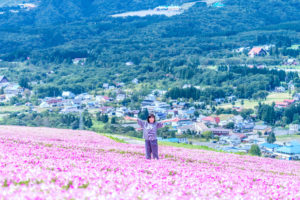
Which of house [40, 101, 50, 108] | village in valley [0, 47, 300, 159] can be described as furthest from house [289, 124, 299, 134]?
house [40, 101, 50, 108]

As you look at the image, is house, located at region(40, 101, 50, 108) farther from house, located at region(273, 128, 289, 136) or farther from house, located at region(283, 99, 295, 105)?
house, located at region(283, 99, 295, 105)

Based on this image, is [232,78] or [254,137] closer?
[254,137]

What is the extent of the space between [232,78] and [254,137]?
43.4 meters

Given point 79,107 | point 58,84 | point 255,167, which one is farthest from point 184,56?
point 255,167

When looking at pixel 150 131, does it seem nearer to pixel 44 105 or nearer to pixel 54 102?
pixel 44 105

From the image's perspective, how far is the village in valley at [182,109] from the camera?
6431cm

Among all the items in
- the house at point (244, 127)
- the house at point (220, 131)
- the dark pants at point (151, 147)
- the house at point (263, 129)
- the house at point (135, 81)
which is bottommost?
the house at point (263, 129)

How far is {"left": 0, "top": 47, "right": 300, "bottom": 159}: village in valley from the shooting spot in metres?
64.3

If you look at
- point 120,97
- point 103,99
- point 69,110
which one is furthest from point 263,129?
point 103,99

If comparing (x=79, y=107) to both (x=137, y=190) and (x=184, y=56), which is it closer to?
(x=184, y=56)

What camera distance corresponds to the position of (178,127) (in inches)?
2736

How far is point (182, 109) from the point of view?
89.4 meters

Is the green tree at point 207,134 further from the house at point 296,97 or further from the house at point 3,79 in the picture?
the house at point 3,79

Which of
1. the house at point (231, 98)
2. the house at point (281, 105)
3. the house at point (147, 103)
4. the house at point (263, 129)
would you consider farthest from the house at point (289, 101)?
the house at point (147, 103)
